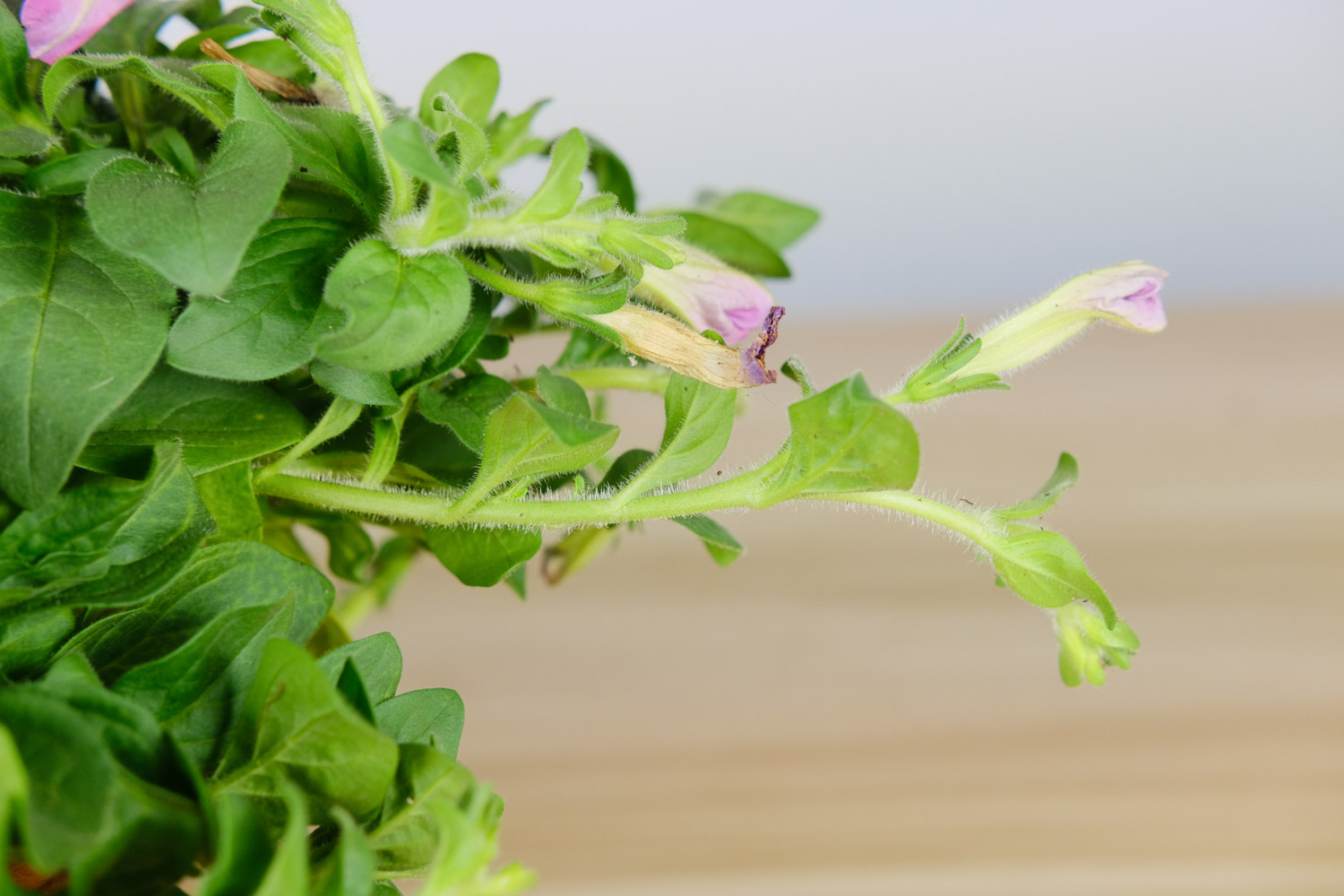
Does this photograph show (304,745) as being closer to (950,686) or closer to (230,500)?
(230,500)

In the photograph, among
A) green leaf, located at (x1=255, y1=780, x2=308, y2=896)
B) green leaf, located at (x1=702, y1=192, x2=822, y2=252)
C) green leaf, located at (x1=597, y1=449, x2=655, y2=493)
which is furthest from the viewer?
green leaf, located at (x1=702, y1=192, x2=822, y2=252)

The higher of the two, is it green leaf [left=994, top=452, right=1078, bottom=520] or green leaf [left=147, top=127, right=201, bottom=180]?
green leaf [left=994, top=452, right=1078, bottom=520]

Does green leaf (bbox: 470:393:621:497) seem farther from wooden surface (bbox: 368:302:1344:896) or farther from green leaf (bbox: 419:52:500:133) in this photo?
wooden surface (bbox: 368:302:1344:896)

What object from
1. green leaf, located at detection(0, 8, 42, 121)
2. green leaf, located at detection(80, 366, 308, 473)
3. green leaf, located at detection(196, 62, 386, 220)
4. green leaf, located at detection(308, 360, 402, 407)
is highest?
green leaf, located at detection(196, 62, 386, 220)

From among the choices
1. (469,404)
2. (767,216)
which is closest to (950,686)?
(767,216)

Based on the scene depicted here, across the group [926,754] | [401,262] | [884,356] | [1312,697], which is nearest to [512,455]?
[401,262]

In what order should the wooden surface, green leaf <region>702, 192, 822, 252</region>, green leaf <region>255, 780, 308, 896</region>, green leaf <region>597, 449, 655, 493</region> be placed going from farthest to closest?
the wooden surface, green leaf <region>702, 192, 822, 252</region>, green leaf <region>597, 449, 655, 493</region>, green leaf <region>255, 780, 308, 896</region>

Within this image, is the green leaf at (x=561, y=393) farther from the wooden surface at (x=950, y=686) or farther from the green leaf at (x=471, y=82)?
the wooden surface at (x=950, y=686)

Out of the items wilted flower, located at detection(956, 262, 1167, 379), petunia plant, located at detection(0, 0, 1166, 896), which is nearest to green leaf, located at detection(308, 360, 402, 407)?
petunia plant, located at detection(0, 0, 1166, 896)

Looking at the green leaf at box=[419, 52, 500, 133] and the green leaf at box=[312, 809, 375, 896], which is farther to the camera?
the green leaf at box=[419, 52, 500, 133]
